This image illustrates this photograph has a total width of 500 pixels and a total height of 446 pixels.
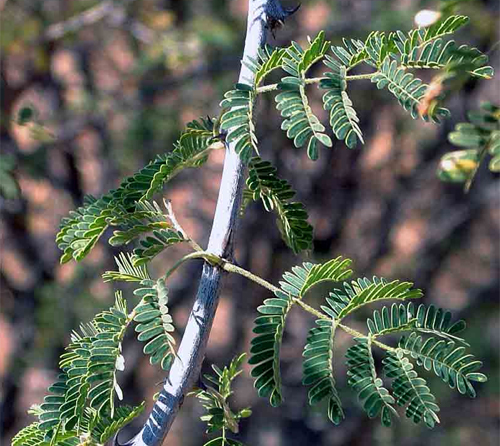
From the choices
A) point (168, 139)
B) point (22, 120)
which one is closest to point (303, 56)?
point (22, 120)

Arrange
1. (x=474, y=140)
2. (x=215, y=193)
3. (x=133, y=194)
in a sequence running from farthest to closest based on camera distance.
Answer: (x=215, y=193) → (x=133, y=194) → (x=474, y=140)

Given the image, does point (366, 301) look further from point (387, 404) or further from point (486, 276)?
point (486, 276)

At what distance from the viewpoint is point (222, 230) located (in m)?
0.97

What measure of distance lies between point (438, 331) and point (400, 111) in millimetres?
3713

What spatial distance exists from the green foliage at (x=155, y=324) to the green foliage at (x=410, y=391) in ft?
0.93

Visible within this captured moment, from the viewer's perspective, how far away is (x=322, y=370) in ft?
3.17

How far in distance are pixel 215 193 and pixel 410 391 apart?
4.05 meters

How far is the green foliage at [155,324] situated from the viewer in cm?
96

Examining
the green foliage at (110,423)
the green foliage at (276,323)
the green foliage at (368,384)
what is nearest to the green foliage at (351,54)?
the green foliage at (276,323)

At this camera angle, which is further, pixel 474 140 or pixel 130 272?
pixel 130 272

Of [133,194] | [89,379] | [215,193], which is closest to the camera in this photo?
[89,379]

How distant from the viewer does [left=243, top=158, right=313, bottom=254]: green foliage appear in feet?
3.49

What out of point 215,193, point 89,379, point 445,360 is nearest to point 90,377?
point 89,379

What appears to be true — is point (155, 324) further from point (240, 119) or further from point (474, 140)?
point (474, 140)
